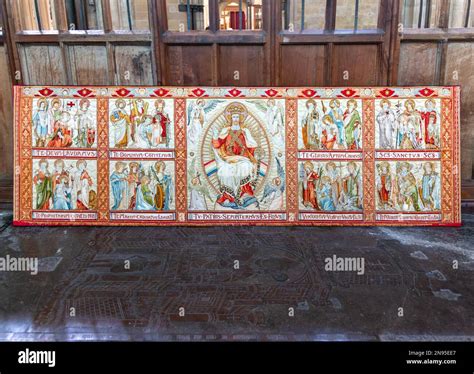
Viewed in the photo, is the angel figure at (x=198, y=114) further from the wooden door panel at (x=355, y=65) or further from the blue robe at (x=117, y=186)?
the wooden door panel at (x=355, y=65)

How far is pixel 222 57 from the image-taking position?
211 inches

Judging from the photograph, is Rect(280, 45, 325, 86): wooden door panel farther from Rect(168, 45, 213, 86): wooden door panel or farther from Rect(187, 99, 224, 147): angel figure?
Rect(187, 99, 224, 147): angel figure

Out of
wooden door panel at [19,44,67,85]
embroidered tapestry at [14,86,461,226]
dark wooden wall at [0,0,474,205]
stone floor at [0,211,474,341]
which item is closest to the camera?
stone floor at [0,211,474,341]

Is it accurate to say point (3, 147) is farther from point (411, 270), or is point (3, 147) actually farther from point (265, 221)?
point (411, 270)

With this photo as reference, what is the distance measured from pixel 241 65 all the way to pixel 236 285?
129 inches

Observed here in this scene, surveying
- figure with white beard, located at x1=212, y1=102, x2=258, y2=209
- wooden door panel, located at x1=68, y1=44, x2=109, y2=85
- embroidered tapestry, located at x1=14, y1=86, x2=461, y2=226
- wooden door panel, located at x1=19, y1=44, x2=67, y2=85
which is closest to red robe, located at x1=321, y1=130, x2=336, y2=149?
embroidered tapestry, located at x1=14, y1=86, x2=461, y2=226

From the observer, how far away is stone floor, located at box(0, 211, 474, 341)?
268cm

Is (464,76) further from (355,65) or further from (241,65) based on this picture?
(241,65)

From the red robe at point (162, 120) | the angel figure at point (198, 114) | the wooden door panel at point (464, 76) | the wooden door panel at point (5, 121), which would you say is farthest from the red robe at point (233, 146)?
the wooden door panel at point (5, 121)

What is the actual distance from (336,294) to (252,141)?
2321mm

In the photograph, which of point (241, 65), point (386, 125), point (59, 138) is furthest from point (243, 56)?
point (59, 138)

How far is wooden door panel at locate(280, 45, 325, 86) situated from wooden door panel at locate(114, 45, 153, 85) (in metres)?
1.88

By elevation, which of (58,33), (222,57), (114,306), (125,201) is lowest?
(114,306)
